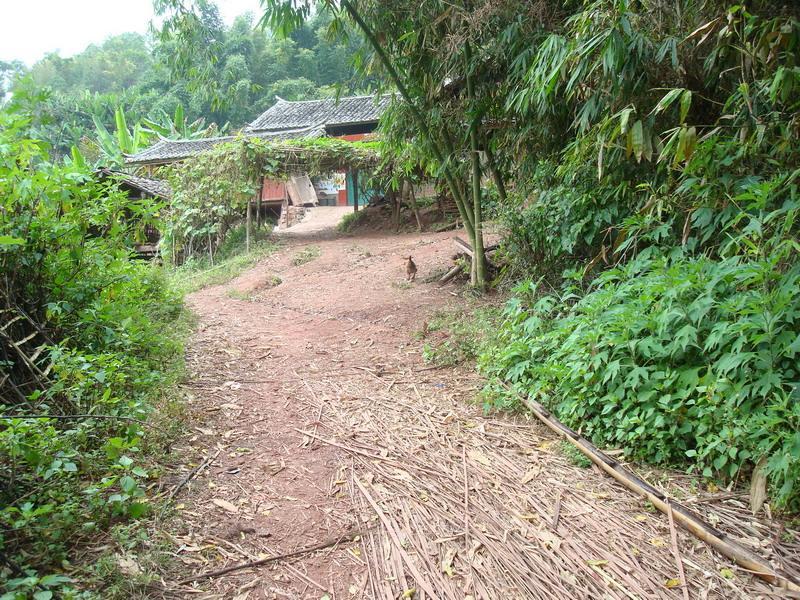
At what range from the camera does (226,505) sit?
2707 mm

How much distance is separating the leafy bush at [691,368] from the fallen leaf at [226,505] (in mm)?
1989

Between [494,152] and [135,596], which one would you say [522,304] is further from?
[135,596]

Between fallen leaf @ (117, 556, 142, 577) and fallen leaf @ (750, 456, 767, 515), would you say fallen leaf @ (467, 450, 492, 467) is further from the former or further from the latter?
fallen leaf @ (117, 556, 142, 577)

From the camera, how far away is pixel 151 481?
2.81m

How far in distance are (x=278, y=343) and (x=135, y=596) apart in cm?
385

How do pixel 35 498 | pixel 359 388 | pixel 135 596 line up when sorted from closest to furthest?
pixel 135 596 < pixel 35 498 < pixel 359 388

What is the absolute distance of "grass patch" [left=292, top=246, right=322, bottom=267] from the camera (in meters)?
11.5

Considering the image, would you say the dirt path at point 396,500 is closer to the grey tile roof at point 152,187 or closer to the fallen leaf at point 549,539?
the fallen leaf at point 549,539

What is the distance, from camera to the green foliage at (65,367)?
2.19 metres

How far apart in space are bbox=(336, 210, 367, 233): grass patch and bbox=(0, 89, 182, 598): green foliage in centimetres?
1079

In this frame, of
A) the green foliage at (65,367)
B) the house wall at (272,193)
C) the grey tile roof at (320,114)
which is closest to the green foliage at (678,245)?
the green foliage at (65,367)

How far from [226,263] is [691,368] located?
36.5 ft

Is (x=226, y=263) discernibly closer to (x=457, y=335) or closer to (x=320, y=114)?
(x=457, y=335)

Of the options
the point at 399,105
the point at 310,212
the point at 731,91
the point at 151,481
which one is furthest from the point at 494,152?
the point at 310,212
